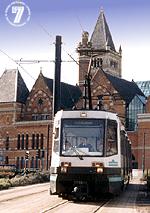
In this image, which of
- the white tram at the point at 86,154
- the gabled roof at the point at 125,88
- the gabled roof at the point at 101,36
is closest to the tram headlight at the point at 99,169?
the white tram at the point at 86,154

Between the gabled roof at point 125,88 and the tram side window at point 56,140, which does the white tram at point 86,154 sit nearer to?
the tram side window at point 56,140

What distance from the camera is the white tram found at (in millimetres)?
16797

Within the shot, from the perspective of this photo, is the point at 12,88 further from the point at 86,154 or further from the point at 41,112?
the point at 86,154

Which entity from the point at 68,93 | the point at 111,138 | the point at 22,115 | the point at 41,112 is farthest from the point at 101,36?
the point at 111,138

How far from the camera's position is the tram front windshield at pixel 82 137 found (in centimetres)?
1702

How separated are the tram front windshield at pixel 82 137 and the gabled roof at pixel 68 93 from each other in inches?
2334

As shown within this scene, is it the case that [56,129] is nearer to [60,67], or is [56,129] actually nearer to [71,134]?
[71,134]

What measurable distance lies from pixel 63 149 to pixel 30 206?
251cm

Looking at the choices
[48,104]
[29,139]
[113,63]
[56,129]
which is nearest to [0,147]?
[29,139]

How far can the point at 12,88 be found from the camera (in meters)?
80.3

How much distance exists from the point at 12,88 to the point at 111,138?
64.2 m

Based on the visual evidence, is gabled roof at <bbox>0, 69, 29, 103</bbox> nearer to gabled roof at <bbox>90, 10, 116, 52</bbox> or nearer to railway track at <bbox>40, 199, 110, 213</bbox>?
gabled roof at <bbox>90, 10, 116, 52</bbox>

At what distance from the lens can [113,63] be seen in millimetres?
A: 109688

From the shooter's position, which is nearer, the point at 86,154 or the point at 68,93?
the point at 86,154
